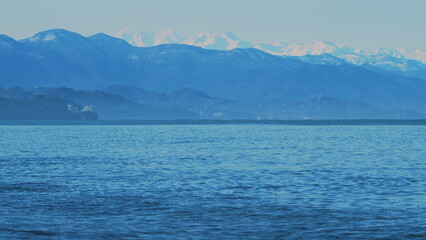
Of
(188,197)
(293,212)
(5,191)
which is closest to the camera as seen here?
(293,212)

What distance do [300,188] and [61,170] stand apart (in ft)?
87.7

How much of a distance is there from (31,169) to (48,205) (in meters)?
27.6

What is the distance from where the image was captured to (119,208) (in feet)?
134

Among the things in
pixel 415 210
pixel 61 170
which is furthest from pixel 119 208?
pixel 61 170

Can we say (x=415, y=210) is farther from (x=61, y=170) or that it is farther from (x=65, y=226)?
(x=61, y=170)

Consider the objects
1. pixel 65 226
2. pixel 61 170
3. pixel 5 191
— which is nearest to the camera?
pixel 65 226

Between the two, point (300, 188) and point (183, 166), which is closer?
point (300, 188)

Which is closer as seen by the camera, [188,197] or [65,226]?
[65,226]

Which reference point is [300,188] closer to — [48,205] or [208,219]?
[208,219]

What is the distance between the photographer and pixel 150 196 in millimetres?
46156

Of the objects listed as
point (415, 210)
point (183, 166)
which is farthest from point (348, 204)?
point (183, 166)

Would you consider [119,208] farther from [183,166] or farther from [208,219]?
[183,166]

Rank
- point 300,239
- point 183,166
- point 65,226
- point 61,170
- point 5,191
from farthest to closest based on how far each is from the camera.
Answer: point 183,166 < point 61,170 < point 5,191 < point 65,226 < point 300,239

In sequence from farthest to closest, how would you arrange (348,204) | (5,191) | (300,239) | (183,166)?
(183,166)
(5,191)
(348,204)
(300,239)
